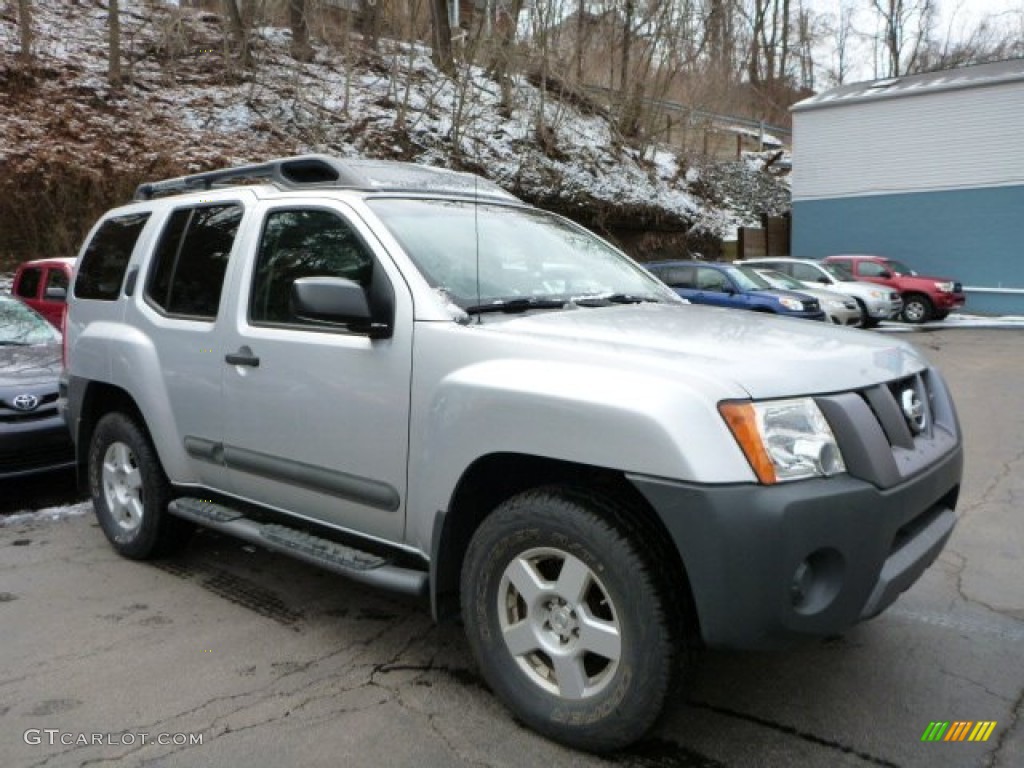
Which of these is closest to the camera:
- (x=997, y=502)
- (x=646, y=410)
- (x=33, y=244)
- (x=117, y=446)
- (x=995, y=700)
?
(x=646, y=410)

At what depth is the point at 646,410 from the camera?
2.45 meters

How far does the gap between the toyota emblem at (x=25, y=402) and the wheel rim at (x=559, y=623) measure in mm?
4427

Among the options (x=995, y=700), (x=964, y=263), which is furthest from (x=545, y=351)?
(x=964, y=263)

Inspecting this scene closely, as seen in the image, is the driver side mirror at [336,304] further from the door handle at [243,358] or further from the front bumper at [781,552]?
the front bumper at [781,552]

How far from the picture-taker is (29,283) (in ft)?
37.1

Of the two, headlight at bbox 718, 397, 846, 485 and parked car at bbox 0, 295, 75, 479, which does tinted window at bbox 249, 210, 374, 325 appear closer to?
headlight at bbox 718, 397, 846, 485

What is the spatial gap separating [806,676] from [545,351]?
65.5 inches

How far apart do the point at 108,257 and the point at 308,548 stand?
8.17 feet

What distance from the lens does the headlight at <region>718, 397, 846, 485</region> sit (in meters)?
2.40

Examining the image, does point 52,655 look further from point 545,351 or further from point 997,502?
point 997,502

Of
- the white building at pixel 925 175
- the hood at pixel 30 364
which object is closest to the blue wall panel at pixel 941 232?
the white building at pixel 925 175

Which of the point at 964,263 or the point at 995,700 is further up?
the point at 964,263

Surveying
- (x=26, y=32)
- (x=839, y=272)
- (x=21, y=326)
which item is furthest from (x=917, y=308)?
(x=26, y=32)

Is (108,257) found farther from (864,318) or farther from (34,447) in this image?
(864,318)
